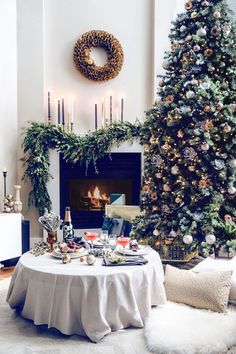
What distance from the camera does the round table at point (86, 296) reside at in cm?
310

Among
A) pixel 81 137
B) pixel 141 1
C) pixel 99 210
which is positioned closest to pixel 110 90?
pixel 81 137

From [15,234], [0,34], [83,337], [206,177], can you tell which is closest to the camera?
[83,337]

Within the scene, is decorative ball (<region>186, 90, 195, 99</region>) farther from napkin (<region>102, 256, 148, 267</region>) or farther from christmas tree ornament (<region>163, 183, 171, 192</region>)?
napkin (<region>102, 256, 148, 267</region>)

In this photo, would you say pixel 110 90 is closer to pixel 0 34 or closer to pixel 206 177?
pixel 0 34

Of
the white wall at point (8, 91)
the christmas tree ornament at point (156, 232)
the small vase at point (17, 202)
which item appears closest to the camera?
the christmas tree ornament at point (156, 232)

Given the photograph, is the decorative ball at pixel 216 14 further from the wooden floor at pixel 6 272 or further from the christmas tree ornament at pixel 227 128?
the wooden floor at pixel 6 272

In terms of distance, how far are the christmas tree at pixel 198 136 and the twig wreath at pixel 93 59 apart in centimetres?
165

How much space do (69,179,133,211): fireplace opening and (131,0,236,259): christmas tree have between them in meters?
1.70

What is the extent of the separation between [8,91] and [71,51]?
3.67ft

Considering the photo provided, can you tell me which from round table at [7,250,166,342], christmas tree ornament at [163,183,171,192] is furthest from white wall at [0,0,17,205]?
round table at [7,250,166,342]

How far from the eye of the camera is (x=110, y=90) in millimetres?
6391

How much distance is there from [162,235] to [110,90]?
8.67 ft

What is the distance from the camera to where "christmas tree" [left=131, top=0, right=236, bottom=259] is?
14.3 ft

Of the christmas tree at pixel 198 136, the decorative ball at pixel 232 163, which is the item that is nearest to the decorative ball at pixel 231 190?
the christmas tree at pixel 198 136
